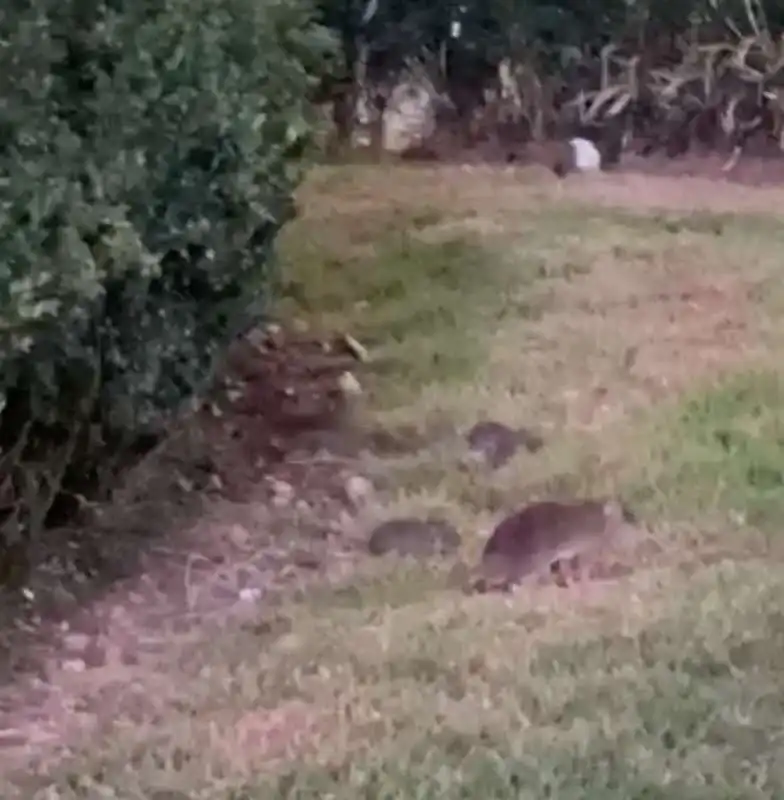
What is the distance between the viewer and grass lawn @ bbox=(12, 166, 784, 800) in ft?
9.52

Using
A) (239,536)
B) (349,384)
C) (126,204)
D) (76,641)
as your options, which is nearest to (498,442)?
(349,384)

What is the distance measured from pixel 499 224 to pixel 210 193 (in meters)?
2.94

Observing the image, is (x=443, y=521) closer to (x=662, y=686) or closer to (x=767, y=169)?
(x=662, y=686)

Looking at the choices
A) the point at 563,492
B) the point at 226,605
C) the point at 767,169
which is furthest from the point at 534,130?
the point at 226,605

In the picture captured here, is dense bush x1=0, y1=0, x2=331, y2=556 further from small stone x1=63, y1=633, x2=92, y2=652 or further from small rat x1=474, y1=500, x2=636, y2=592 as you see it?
small rat x1=474, y1=500, x2=636, y2=592

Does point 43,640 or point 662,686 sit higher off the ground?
point 662,686

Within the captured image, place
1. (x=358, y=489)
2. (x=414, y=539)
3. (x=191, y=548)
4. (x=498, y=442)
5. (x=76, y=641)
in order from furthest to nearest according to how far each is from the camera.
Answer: (x=498, y=442)
(x=358, y=489)
(x=191, y=548)
(x=414, y=539)
(x=76, y=641)

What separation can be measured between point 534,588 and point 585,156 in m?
5.00

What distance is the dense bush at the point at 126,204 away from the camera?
2.91 metres

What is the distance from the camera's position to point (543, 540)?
375 cm

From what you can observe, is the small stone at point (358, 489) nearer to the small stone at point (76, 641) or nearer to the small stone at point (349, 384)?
the small stone at point (349, 384)

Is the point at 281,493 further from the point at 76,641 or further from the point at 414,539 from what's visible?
the point at 76,641

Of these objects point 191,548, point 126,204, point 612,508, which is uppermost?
point 126,204

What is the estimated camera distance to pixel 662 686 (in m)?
3.12
